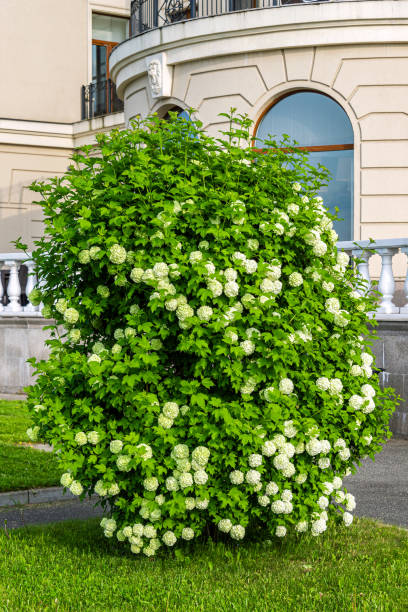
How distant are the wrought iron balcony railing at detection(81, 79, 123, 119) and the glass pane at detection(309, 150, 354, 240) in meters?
10.7

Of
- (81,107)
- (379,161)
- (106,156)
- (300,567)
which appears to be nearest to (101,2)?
(81,107)

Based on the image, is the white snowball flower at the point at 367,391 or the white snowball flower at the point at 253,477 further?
the white snowball flower at the point at 367,391

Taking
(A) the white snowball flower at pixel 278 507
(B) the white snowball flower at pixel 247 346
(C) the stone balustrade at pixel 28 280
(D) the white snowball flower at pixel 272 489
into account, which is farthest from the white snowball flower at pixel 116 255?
(C) the stone balustrade at pixel 28 280

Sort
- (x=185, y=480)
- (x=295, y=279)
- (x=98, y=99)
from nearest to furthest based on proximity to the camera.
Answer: (x=185, y=480) → (x=295, y=279) → (x=98, y=99)

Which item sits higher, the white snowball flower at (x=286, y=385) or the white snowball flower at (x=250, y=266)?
the white snowball flower at (x=250, y=266)

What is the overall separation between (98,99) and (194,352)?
20726 mm

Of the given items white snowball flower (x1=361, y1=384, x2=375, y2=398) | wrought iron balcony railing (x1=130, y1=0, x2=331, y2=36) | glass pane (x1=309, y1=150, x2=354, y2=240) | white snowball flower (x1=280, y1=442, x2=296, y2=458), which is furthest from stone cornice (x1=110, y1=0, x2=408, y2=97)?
white snowball flower (x1=280, y1=442, x2=296, y2=458)

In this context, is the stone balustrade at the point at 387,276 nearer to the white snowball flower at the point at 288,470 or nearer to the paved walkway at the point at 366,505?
the paved walkway at the point at 366,505

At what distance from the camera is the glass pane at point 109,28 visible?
25.5 metres

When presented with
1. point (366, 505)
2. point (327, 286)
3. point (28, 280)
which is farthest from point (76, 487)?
point (28, 280)

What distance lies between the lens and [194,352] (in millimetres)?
5184

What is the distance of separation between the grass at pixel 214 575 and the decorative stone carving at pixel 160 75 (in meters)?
11.3

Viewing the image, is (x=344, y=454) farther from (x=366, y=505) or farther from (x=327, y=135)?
(x=327, y=135)

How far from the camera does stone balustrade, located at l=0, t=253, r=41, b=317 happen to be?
15.0 metres
